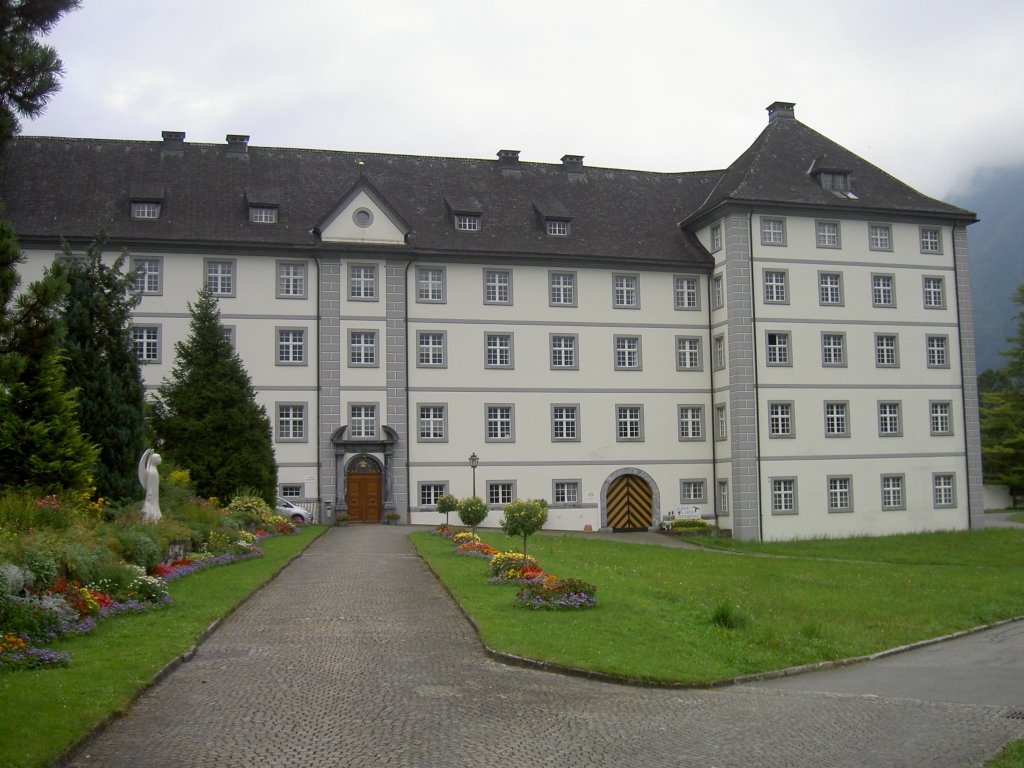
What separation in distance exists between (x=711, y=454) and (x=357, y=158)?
63.8ft

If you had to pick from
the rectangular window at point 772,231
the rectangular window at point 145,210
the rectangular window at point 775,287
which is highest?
the rectangular window at point 145,210

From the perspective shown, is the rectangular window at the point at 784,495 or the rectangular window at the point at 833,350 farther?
the rectangular window at the point at 833,350

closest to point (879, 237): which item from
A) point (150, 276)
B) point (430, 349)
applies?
point (430, 349)

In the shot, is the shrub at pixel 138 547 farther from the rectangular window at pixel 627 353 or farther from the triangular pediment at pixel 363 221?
the rectangular window at pixel 627 353

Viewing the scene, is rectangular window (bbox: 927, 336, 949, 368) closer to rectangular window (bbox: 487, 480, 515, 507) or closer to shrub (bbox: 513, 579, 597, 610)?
rectangular window (bbox: 487, 480, 515, 507)

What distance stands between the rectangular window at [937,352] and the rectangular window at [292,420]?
25.6m

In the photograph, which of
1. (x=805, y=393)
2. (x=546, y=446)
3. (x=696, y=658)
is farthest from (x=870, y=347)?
(x=696, y=658)

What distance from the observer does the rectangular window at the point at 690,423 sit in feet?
141

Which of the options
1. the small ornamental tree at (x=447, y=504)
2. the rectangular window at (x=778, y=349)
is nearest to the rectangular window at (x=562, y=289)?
the rectangular window at (x=778, y=349)

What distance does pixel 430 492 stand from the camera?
40.3m

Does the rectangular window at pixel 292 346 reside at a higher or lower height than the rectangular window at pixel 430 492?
higher

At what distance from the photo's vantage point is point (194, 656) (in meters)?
12.8

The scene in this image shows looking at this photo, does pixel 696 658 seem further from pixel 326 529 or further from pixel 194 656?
pixel 326 529

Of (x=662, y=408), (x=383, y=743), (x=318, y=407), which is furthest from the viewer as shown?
(x=662, y=408)
